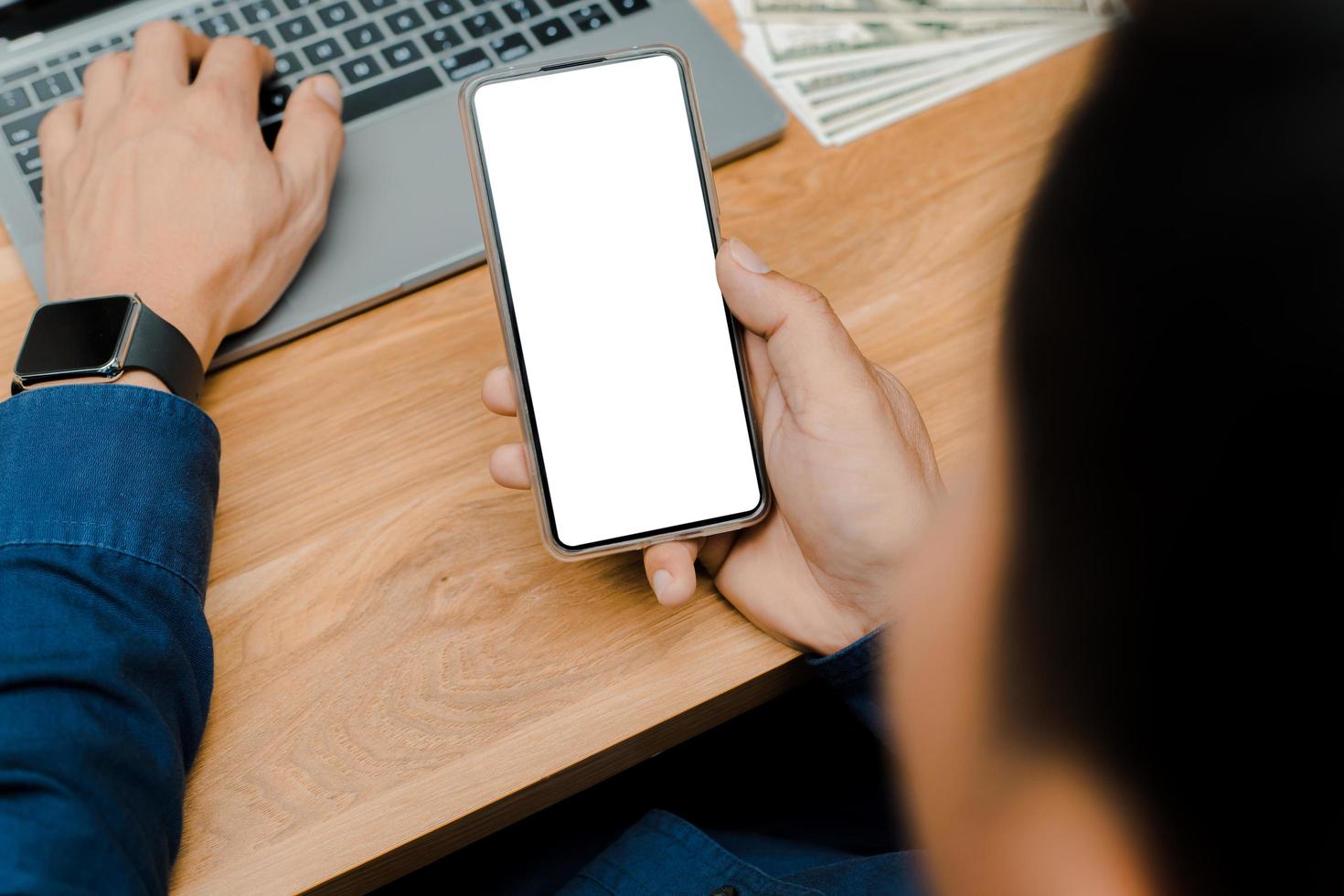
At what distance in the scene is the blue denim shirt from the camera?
35 centimetres

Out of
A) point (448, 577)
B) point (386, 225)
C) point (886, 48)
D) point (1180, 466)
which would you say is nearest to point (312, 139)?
point (386, 225)

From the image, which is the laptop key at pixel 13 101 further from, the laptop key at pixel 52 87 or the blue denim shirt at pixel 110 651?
the blue denim shirt at pixel 110 651

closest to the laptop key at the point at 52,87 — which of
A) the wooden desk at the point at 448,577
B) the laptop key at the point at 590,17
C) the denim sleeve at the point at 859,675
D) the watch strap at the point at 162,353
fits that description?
the wooden desk at the point at 448,577

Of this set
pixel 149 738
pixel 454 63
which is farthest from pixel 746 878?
pixel 454 63

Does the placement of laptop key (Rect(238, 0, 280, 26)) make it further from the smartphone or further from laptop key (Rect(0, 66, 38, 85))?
the smartphone

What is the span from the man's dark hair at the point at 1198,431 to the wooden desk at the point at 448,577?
0.53 ft

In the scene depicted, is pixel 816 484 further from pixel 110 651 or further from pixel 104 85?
pixel 104 85

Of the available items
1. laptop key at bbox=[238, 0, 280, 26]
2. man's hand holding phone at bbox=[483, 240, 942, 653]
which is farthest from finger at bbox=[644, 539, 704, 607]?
laptop key at bbox=[238, 0, 280, 26]

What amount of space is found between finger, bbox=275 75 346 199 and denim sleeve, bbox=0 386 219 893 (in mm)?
153

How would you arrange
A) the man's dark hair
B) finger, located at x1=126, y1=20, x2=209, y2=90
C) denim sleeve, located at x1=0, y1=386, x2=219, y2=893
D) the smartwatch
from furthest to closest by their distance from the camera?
finger, located at x1=126, y1=20, x2=209, y2=90 → the smartwatch → denim sleeve, located at x1=0, y1=386, x2=219, y2=893 → the man's dark hair

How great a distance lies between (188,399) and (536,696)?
23cm

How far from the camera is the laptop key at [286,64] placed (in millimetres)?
604

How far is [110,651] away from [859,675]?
317 mm

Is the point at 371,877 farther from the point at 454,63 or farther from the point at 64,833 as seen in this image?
the point at 454,63
